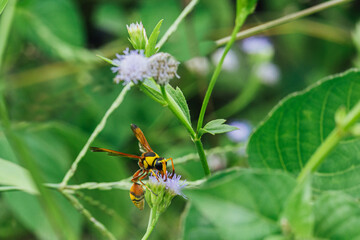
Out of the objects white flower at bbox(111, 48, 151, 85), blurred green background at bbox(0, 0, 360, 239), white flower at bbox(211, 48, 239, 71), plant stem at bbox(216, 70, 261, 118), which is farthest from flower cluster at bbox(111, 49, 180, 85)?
white flower at bbox(211, 48, 239, 71)

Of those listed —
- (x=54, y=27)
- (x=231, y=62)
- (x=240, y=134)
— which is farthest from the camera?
(x=231, y=62)

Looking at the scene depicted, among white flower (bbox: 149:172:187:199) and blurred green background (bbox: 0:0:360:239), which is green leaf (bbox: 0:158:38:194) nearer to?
white flower (bbox: 149:172:187:199)

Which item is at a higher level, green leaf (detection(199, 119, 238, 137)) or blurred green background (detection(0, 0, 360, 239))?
blurred green background (detection(0, 0, 360, 239))

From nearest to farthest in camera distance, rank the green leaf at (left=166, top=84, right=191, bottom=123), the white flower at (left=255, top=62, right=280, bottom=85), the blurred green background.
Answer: the green leaf at (left=166, top=84, right=191, bottom=123) < the blurred green background < the white flower at (left=255, top=62, right=280, bottom=85)

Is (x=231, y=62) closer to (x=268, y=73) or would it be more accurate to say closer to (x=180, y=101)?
(x=268, y=73)

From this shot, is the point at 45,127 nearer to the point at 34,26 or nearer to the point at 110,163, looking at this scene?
the point at 110,163

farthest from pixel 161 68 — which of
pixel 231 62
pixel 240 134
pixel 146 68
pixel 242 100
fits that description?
pixel 231 62

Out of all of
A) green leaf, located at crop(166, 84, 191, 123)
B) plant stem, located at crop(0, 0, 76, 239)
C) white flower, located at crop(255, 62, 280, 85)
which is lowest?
plant stem, located at crop(0, 0, 76, 239)

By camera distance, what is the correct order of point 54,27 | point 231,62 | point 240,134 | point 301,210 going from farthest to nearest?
point 231,62, point 54,27, point 240,134, point 301,210
